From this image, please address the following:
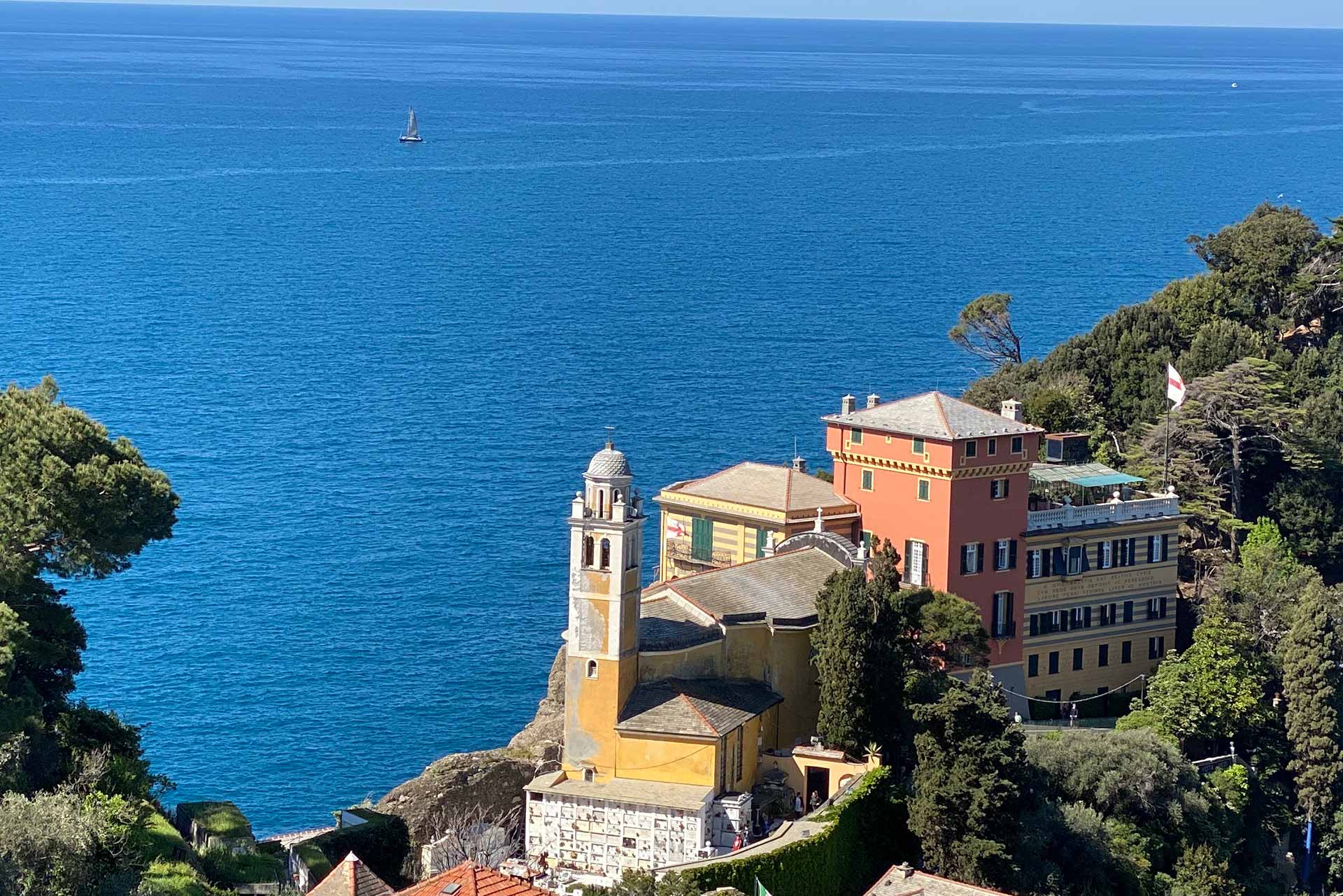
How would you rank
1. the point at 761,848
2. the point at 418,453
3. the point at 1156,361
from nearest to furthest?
the point at 761,848 < the point at 1156,361 < the point at 418,453

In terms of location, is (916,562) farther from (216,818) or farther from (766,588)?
(216,818)

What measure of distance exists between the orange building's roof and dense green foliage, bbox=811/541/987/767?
1257cm

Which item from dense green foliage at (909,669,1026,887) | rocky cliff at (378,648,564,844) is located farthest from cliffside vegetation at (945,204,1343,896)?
rocky cliff at (378,648,564,844)

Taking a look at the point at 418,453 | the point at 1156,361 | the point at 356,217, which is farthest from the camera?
the point at 356,217

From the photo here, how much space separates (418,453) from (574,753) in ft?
168

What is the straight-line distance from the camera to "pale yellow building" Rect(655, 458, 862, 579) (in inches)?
2194

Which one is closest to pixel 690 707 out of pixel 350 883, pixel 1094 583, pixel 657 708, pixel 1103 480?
pixel 657 708

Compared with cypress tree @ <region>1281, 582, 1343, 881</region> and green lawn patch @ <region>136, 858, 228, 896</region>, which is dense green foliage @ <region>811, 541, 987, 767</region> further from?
green lawn patch @ <region>136, 858, 228, 896</region>

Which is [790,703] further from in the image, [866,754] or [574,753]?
[574,753]

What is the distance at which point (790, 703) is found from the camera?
49.9m

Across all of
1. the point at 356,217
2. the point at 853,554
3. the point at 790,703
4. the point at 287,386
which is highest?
the point at 356,217

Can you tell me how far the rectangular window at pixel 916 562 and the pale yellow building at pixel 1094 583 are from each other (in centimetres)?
322

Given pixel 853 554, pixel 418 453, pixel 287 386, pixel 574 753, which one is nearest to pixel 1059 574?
pixel 853 554

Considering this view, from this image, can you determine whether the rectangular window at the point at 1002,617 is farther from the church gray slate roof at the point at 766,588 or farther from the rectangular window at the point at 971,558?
the church gray slate roof at the point at 766,588
